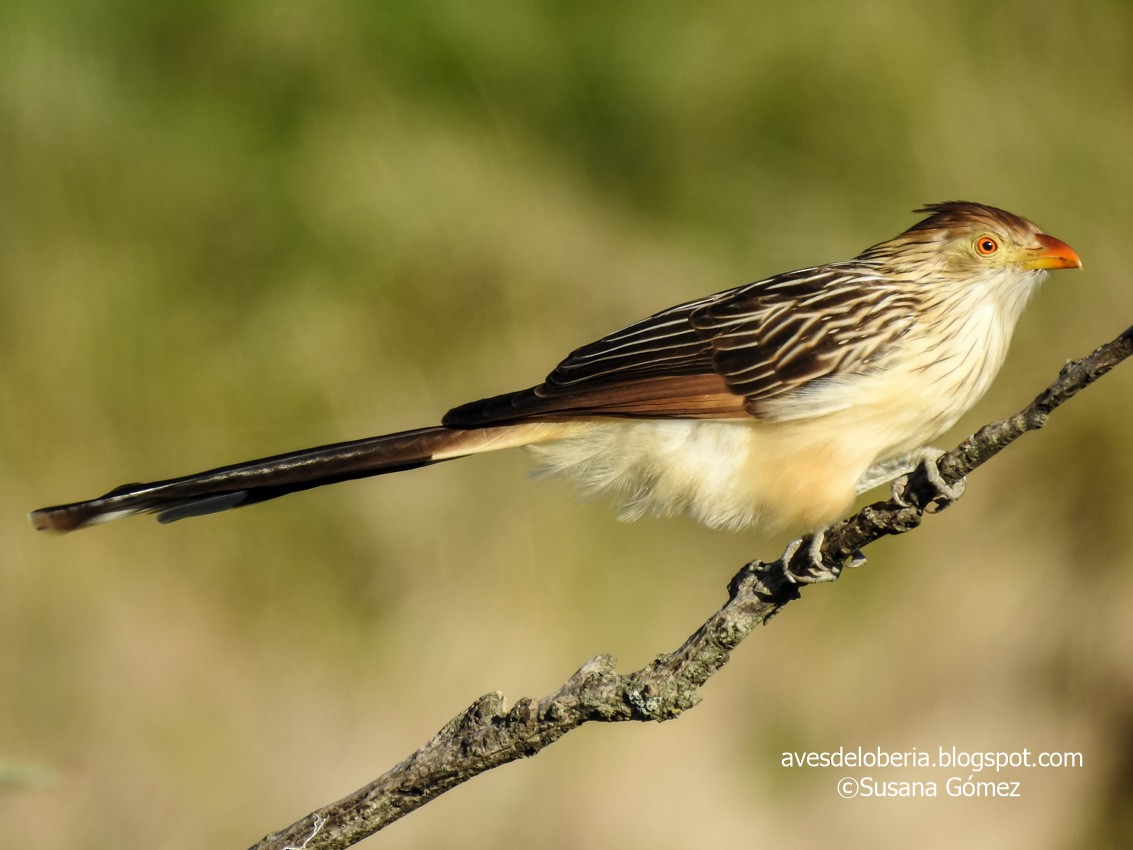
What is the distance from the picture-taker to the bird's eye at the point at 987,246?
3412 mm

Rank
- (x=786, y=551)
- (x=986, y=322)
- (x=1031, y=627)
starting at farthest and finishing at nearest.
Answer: (x=1031, y=627), (x=986, y=322), (x=786, y=551)

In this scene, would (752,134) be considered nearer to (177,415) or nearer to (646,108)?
(646,108)

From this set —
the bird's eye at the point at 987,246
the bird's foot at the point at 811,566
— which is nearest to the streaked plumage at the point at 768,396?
the bird's eye at the point at 987,246

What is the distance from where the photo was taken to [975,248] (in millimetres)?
3434

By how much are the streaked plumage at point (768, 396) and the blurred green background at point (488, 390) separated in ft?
6.15

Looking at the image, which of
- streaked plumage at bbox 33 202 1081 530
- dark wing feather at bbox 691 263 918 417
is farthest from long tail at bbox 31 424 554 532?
dark wing feather at bbox 691 263 918 417

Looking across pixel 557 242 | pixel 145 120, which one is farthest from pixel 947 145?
pixel 145 120

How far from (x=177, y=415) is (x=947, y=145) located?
366 centimetres

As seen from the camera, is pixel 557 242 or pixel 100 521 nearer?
pixel 100 521

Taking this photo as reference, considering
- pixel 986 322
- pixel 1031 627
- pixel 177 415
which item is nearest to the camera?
pixel 986 322

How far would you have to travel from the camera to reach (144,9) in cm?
581

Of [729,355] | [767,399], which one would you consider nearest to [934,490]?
[767,399]

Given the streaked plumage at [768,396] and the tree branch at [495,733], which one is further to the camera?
the streaked plumage at [768,396]

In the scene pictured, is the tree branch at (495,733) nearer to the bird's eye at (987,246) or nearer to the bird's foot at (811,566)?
the bird's foot at (811,566)
